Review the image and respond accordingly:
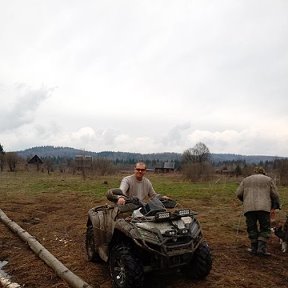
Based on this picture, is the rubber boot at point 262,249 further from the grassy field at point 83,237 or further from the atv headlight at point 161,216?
the atv headlight at point 161,216

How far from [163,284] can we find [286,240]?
3.55m

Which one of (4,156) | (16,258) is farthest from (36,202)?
(4,156)

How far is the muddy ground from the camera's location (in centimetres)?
663

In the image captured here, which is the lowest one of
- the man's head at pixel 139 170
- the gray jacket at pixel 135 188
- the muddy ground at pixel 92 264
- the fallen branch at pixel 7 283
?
the fallen branch at pixel 7 283

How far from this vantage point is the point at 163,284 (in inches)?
252

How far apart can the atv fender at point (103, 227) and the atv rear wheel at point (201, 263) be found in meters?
1.41

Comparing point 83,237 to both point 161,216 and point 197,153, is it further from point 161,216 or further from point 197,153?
point 197,153

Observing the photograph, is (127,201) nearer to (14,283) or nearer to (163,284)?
(163,284)

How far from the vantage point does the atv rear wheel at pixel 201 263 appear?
20.7 feet

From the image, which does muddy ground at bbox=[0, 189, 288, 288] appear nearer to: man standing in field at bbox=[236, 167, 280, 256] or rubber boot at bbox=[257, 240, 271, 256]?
rubber boot at bbox=[257, 240, 271, 256]

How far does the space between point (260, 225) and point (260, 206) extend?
1.48ft

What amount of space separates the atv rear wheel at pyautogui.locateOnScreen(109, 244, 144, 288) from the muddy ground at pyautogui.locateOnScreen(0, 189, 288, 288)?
510mm

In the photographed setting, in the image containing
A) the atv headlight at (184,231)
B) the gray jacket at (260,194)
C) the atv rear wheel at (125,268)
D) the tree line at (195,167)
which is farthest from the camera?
the tree line at (195,167)

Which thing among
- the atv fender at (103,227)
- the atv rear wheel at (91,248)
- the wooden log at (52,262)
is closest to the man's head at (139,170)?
A: the atv fender at (103,227)
